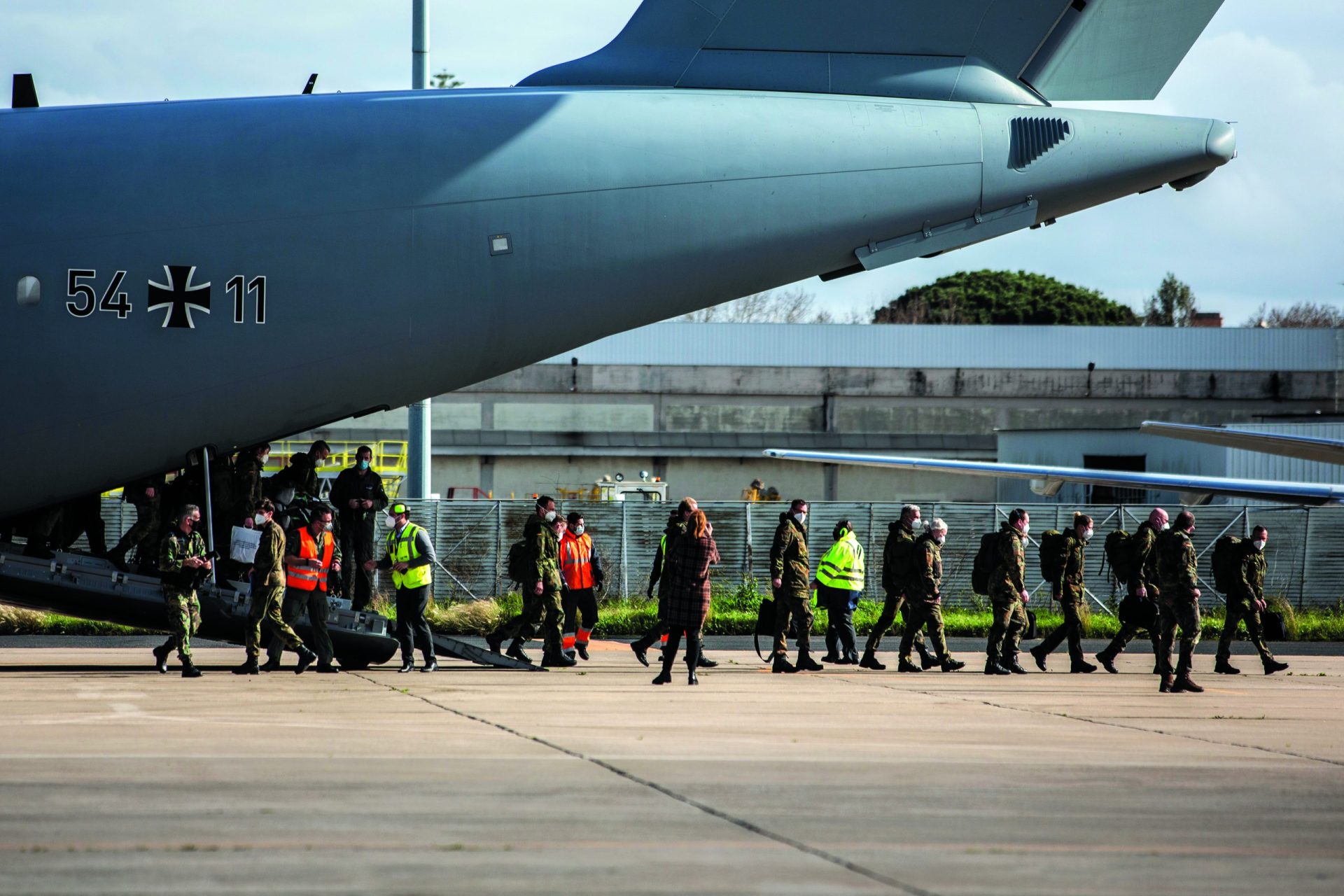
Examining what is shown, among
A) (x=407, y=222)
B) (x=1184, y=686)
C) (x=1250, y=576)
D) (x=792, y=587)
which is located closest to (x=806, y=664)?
(x=792, y=587)

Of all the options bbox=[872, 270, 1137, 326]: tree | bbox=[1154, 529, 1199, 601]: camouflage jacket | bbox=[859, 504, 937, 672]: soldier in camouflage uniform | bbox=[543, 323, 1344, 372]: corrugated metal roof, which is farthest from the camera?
bbox=[872, 270, 1137, 326]: tree

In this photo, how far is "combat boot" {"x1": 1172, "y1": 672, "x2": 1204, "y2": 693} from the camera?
44.9 ft

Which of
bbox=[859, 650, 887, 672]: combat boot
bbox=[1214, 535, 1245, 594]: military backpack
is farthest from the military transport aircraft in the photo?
bbox=[859, 650, 887, 672]: combat boot

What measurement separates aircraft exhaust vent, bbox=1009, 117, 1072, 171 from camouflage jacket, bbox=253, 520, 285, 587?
8177 mm

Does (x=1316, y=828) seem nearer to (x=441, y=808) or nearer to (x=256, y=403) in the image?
(x=441, y=808)

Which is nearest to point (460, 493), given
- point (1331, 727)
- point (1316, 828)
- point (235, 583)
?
point (235, 583)

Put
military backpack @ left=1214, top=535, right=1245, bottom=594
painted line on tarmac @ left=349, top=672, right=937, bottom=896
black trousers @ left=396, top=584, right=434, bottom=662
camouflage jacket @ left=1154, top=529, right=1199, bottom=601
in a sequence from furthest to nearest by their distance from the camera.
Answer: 1. military backpack @ left=1214, top=535, right=1245, bottom=594
2. black trousers @ left=396, top=584, right=434, bottom=662
3. camouflage jacket @ left=1154, top=529, right=1199, bottom=601
4. painted line on tarmac @ left=349, top=672, right=937, bottom=896

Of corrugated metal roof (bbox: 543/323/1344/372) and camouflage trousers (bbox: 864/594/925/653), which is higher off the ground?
corrugated metal roof (bbox: 543/323/1344/372)

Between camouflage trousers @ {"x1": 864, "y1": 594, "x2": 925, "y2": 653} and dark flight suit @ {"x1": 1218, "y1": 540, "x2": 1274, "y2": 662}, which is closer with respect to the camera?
dark flight suit @ {"x1": 1218, "y1": 540, "x2": 1274, "y2": 662}

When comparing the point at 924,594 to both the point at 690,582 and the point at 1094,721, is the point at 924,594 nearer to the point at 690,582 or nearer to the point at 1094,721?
the point at 690,582

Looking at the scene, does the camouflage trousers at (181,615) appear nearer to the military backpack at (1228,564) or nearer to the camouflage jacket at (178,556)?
the camouflage jacket at (178,556)

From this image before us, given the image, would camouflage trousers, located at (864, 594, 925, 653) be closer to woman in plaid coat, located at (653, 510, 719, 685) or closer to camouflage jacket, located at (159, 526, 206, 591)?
woman in plaid coat, located at (653, 510, 719, 685)

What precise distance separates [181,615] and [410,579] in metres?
2.27

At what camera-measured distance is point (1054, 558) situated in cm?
1543
